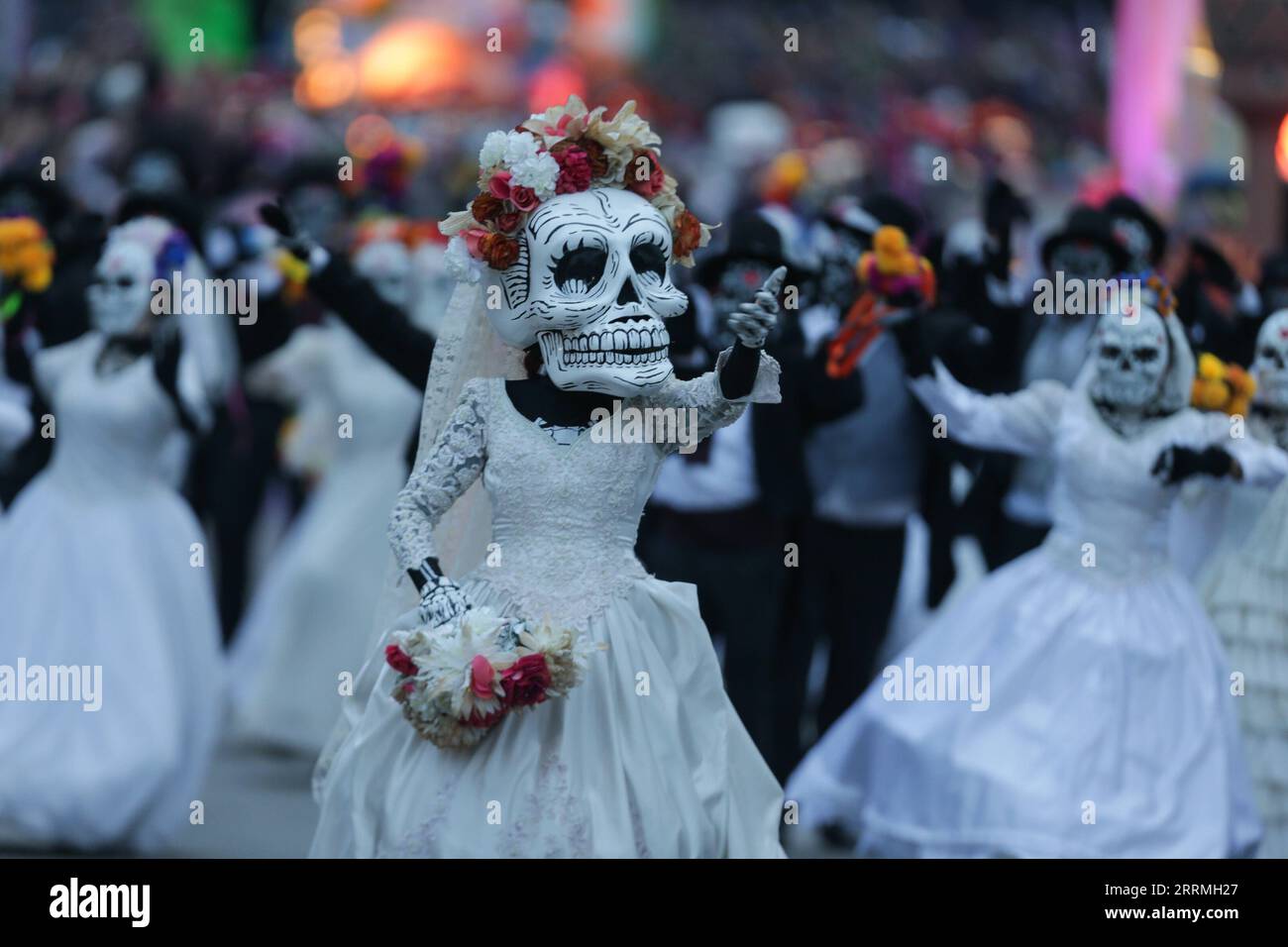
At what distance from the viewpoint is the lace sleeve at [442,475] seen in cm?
573

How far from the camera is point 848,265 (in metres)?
9.25

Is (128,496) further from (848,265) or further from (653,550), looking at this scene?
(848,265)

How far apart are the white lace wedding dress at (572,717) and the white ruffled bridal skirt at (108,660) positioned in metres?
2.49

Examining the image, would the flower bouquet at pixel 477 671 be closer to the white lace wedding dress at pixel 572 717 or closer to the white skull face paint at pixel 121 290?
the white lace wedding dress at pixel 572 717

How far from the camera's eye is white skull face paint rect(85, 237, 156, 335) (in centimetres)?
850

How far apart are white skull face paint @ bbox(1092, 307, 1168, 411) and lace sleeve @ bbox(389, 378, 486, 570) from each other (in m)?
2.57

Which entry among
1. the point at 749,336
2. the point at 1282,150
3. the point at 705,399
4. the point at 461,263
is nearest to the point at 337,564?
the point at 461,263

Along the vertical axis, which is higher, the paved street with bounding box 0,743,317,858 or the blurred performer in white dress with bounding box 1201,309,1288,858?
the blurred performer in white dress with bounding box 1201,309,1288,858

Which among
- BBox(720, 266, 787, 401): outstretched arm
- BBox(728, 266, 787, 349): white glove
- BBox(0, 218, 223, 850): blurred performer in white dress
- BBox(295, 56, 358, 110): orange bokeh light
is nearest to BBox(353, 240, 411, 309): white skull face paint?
BBox(0, 218, 223, 850): blurred performer in white dress

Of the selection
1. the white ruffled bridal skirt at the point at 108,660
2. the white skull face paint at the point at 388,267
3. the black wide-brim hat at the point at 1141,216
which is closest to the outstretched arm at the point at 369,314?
the white ruffled bridal skirt at the point at 108,660

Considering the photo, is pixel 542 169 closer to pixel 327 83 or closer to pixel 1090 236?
pixel 1090 236

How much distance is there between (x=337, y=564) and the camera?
10523 millimetres

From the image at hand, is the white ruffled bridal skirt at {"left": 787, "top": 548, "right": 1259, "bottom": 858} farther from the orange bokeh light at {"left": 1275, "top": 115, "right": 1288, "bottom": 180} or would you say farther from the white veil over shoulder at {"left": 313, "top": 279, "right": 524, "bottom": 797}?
the orange bokeh light at {"left": 1275, "top": 115, "right": 1288, "bottom": 180}

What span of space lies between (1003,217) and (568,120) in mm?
3768
